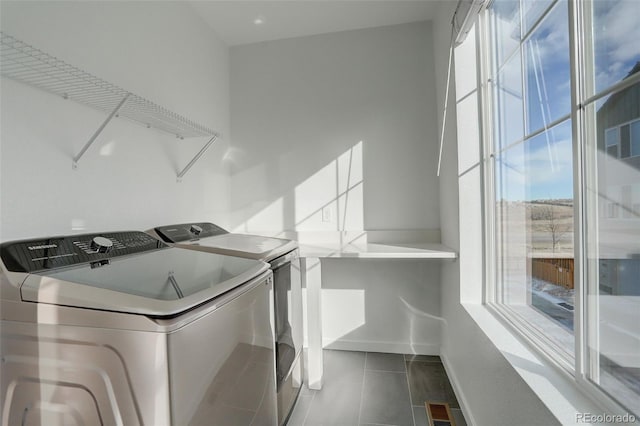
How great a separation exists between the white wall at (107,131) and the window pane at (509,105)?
6.20 feet

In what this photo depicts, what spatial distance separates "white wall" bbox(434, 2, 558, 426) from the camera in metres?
1.31

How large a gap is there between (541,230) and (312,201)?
1729mm

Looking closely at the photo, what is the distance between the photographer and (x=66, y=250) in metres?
1.06

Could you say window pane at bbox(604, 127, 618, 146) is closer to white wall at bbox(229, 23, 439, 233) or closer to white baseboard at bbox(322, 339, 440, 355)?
white wall at bbox(229, 23, 439, 233)

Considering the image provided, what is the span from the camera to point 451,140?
1937mm

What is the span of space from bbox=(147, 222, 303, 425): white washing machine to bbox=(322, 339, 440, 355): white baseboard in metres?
0.70

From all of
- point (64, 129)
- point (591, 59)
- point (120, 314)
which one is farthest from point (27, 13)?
point (591, 59)

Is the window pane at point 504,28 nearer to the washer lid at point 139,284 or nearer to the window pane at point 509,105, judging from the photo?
the window pane at point 509,105

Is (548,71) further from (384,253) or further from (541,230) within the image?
(384,253)

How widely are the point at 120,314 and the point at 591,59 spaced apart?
1.41 m

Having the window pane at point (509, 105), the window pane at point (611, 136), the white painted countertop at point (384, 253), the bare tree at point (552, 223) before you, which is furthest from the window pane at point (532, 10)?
the white painted countertop at point (384, 253)

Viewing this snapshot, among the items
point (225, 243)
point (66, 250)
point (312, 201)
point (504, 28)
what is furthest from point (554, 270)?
point (312, 201)

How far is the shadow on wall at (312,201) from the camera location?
253 cm

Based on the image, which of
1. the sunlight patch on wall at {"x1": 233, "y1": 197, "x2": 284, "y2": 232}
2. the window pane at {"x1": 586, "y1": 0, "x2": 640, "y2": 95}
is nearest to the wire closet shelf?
the sunlight patch on wall at {"x1": 233, "y1": 197, "x2": 284, "y2": 232}
